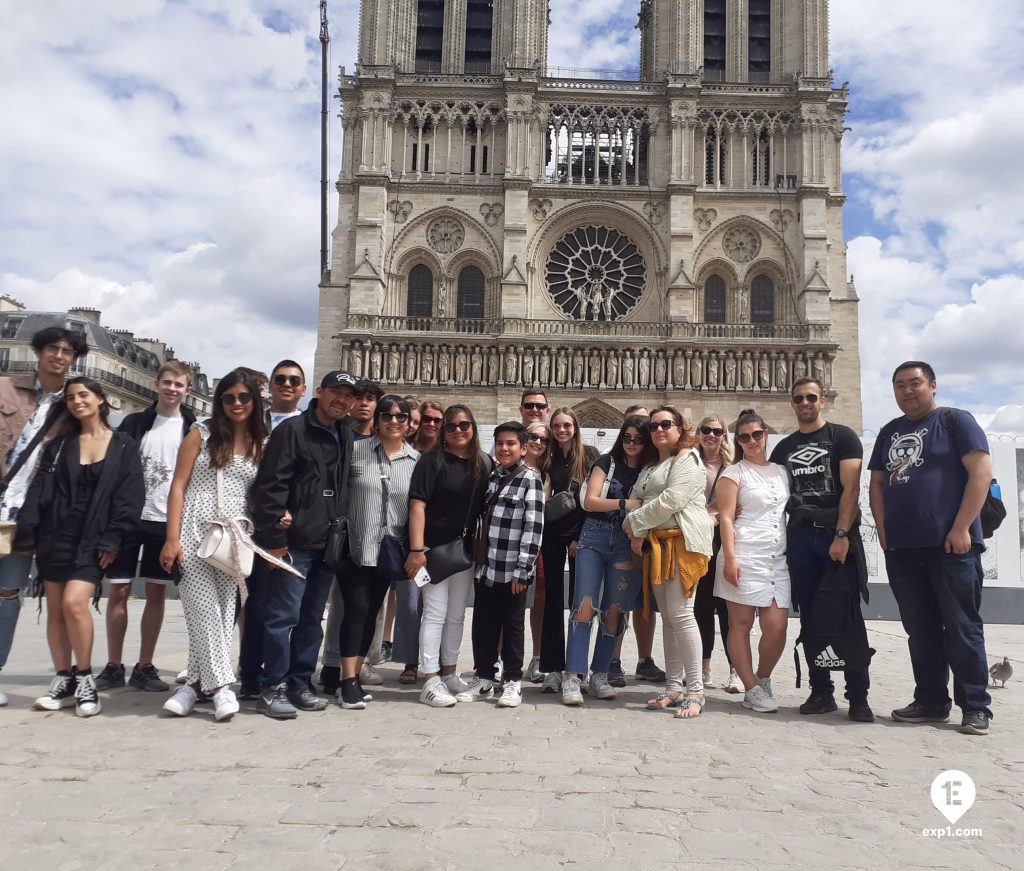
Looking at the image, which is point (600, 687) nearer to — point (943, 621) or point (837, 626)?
point (837, 626)

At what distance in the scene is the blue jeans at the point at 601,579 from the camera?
5586 millimetres

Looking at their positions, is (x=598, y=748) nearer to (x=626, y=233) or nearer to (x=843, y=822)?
(x=843, y=822)

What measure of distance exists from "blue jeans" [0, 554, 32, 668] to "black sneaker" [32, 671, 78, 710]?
417 mm

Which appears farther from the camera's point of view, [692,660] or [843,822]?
[692,660]

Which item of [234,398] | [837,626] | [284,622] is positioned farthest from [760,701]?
[234,398]

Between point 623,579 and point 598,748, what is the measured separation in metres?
1.46

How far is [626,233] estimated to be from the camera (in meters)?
30.9

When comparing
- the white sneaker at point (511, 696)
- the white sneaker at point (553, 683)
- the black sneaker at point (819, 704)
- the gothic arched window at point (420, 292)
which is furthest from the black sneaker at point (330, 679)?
the gothic arched window at point (420, 292)

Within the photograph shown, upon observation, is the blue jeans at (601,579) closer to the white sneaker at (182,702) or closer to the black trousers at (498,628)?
the black trousers at (498,628)

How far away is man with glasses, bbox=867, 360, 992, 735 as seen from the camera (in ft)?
16.5

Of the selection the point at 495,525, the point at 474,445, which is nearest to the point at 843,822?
the point at 495,525

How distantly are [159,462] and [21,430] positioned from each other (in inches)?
32.8

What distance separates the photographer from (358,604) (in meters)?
5.37

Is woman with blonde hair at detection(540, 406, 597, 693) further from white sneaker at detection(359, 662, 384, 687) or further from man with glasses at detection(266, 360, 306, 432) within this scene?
man with glasses at detection(266, 360, 306, 432)
